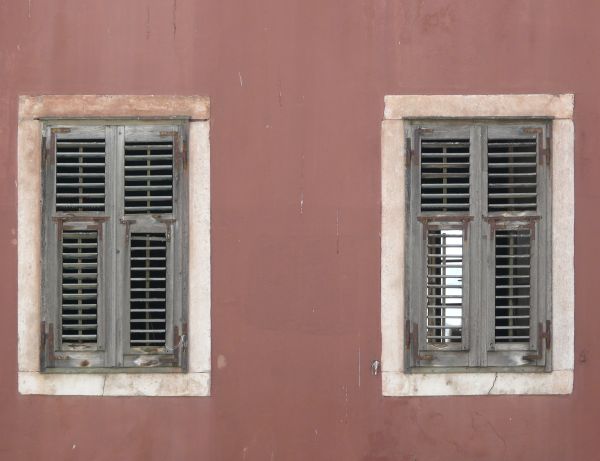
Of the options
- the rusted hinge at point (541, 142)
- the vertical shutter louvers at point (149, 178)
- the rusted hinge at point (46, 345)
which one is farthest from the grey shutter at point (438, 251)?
the rusted hinge at point (46, 345)

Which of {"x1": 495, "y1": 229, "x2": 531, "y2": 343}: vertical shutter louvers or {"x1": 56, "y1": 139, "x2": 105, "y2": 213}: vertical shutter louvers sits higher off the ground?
{"x1": 56, "y1": 139, "x2": 105, "y2": 213}: vertical shutter louvers

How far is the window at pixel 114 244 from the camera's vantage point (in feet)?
13.7

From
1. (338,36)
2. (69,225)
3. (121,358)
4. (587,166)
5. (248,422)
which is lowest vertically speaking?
(248,422)

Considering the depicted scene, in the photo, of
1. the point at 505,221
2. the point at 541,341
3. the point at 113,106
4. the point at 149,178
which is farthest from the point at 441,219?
the point at 113,106

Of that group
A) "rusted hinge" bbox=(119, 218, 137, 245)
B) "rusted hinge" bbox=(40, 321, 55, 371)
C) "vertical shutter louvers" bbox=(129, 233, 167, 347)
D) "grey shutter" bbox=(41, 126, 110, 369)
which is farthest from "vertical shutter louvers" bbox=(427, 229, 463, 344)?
"rusted hinge" bbox=(40, 321, 55, 371)

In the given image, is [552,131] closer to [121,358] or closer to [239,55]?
[239,55]

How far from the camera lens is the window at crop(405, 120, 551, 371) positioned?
4.17 m

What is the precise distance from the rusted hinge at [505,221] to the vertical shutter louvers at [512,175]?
6cm

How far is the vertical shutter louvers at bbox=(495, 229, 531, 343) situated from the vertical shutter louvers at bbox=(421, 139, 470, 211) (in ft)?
1.00

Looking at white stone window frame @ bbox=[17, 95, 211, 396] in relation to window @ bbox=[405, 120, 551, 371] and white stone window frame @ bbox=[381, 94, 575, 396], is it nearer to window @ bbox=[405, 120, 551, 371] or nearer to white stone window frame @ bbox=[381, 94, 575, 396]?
white stone window frame @ bbox=[381, 94, 575, 396]

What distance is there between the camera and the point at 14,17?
4164mm

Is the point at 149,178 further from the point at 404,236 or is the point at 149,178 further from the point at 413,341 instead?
the point at 413,341

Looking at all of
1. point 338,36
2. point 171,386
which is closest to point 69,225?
point 171,386

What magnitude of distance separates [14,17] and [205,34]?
41.0 inches
